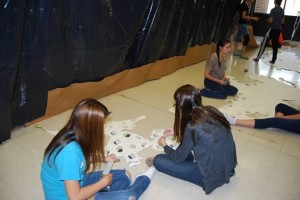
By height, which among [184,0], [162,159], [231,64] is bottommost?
[162,159]

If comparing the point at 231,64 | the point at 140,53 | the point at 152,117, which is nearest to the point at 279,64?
the point at 231,64

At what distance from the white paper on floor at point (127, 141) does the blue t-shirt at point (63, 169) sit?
83 cm

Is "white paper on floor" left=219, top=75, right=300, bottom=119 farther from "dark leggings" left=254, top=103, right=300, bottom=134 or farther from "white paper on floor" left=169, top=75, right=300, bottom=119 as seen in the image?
"dark leggings" left=254, top=103, right=300, bottom=134

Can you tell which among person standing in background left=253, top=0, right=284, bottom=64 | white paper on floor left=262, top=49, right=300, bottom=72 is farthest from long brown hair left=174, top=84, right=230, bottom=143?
person standing in background left=253, top=0, right=284, bottom=64

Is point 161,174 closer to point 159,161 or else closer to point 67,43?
point 159,161

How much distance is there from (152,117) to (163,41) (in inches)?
57.2

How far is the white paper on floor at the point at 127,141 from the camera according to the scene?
212 cm

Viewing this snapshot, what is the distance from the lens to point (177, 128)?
165 cm

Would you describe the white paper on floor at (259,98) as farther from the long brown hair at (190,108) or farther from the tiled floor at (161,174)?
the long brown hair at (190,108)

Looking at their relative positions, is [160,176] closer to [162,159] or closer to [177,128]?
[162,159]

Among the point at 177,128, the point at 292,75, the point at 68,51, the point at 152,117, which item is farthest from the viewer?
the point at 292,75

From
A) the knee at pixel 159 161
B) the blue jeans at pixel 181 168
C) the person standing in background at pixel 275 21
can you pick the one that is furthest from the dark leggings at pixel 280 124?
the person standing in background at pixel 275 21

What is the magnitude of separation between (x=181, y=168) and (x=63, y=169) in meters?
0.95

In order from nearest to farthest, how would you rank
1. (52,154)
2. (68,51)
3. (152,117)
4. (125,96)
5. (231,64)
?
(52,154) → (68,51) → (152,117) → (125,96) → (231,64)
